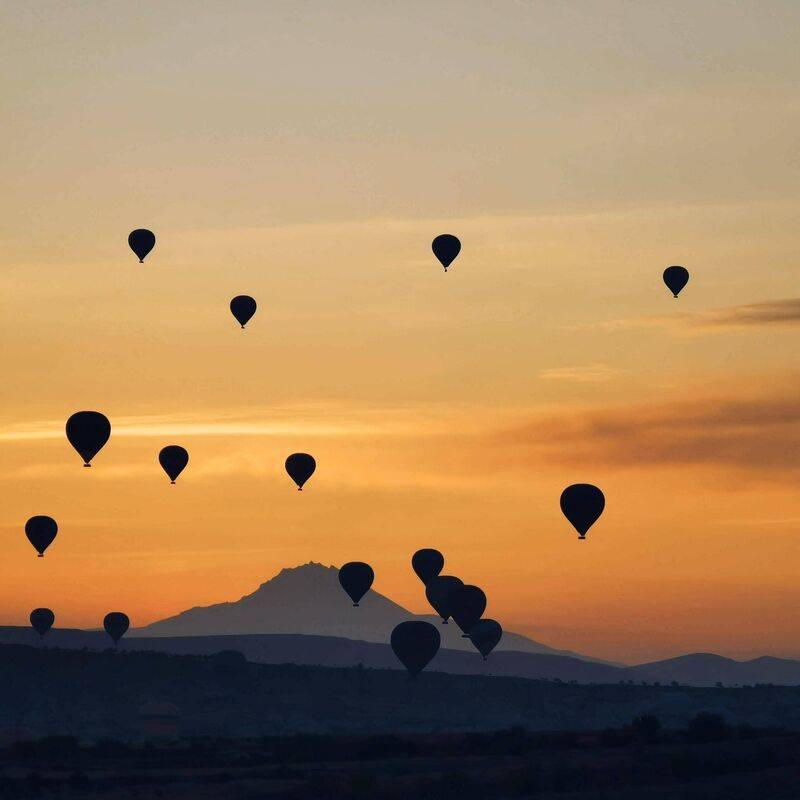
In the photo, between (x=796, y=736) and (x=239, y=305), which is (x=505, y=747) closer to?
(x=796, y=736)

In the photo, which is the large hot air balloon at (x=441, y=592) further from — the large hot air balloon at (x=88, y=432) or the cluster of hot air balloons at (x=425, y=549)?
the large hot air balloon at (x=88, y=432)

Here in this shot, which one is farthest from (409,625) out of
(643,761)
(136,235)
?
(643,761)

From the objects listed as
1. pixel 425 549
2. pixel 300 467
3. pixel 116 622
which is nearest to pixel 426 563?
pixel 425 549

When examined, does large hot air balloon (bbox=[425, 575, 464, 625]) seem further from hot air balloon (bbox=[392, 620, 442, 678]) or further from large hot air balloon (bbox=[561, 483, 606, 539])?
large hot air balloon (bbox=[561, 483, 606, 539])

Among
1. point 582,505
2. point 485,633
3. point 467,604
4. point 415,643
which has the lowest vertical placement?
point 582,505

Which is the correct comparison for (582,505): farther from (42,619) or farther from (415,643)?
(42,619)

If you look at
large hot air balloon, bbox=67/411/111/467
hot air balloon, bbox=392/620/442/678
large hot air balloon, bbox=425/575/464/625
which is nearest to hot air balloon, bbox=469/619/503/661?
large hot air balloon, bbox=425/575/464/625
